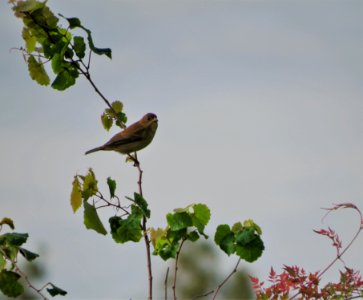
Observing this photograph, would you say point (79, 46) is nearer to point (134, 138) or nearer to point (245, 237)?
point (245, 237)

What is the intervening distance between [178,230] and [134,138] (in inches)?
165

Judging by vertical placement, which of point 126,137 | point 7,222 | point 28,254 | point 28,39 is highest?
point 126,137

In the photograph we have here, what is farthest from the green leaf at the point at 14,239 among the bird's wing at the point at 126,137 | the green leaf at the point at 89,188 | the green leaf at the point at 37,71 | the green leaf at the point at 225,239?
the bird's wing at the point at 126,137

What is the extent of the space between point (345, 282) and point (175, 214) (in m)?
0.87

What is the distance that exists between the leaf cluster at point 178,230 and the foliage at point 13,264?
75 cm

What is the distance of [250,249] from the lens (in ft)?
11.0

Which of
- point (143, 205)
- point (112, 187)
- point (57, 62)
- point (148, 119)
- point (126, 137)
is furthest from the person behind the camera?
point (148, 119)

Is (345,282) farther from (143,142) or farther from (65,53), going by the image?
(143,142)

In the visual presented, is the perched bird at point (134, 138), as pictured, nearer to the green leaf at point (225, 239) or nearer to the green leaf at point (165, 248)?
the green leaf at point (165, 248)

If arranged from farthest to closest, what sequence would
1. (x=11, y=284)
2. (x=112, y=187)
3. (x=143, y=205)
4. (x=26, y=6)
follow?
(x=26, y=6)
(x=112, y=187)
(x=143, y=205)
(x=11, y=284)

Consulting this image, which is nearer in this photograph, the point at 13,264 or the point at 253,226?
the point at 13,264

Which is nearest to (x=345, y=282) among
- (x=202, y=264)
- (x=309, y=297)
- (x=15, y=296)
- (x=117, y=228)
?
(x=309, y=297)

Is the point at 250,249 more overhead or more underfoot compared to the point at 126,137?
more underfoot

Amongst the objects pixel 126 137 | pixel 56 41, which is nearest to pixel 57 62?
pixel 56 41
